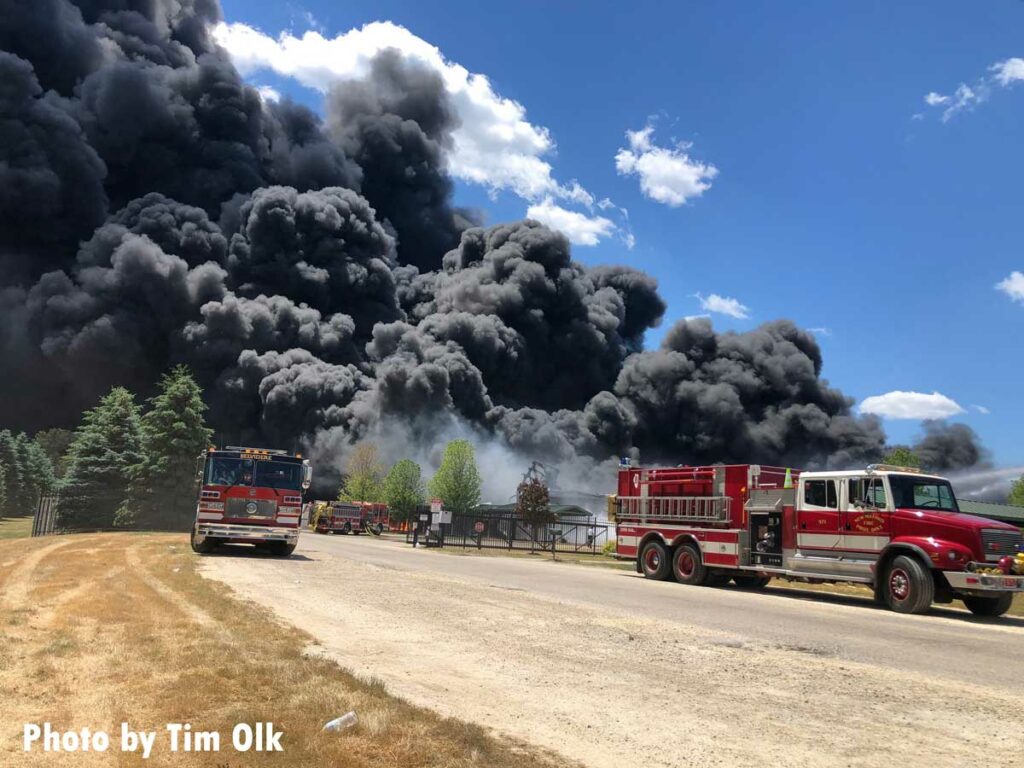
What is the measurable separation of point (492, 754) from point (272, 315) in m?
71.9

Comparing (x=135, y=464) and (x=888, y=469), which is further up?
(x=135, y=464)

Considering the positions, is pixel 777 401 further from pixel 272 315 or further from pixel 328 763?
pixel 328 763

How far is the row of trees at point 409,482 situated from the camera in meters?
53.7

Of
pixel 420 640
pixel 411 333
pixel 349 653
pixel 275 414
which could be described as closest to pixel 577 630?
pixel 420 640

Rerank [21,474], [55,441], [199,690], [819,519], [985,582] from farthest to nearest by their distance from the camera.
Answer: [55,441], [21,474], [819,519], [985,582], [199,690]

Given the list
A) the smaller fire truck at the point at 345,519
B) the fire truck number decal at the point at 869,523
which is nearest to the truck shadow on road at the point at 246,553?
the fire truck number decal at the point at 869,523

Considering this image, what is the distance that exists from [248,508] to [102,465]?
19467mm

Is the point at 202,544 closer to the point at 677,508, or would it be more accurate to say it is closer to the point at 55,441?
the point at 677,508

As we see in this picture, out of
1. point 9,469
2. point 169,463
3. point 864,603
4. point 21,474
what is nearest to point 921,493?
point 864,603

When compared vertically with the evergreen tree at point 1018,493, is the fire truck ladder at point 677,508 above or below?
below

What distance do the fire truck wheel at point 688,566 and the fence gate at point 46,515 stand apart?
23485mm

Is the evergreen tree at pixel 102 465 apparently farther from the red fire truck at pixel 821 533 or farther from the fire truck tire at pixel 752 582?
the fire truck tire at pixel 752 582

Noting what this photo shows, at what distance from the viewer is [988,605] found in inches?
504

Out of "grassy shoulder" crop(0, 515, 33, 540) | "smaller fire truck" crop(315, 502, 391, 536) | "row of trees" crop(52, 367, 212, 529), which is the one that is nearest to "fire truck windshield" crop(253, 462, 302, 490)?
"grassy shoulder" crop(0, 515, 33, 540)
